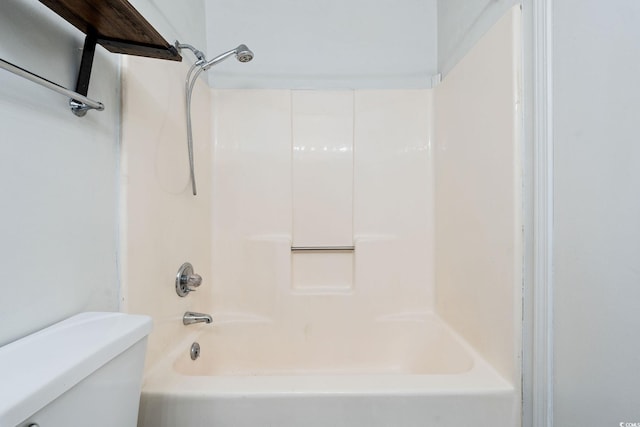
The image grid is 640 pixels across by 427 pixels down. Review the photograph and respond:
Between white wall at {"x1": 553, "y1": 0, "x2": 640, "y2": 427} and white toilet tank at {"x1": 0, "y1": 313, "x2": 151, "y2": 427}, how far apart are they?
3.40 feet

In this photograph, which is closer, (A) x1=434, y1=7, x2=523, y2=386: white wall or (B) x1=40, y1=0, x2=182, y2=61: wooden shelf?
(B) x1=40, y1=0, x2=182, y2=61: wooden shelf

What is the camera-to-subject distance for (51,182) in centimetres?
63

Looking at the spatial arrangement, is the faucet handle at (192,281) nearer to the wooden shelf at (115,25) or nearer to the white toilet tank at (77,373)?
the white toilet tank at (77,373)

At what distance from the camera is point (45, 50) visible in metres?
0.62

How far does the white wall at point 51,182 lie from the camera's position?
21.3 inches

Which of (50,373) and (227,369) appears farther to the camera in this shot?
(227,369)

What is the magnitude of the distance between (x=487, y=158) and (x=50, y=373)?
1251mm

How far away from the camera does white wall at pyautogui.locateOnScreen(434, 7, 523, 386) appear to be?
0.85 m

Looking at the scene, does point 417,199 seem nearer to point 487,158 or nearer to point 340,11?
point 487,158

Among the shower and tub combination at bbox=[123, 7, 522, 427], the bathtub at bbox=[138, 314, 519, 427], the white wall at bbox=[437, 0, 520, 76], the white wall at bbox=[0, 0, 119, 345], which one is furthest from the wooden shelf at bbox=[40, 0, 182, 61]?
the white wall at bbox=[437, 0, 520, 76]

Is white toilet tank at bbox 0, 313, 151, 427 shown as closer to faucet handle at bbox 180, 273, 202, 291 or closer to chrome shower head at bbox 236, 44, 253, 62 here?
faucet handle at bbox 180, 273, 202, 291

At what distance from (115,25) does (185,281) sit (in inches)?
35.6

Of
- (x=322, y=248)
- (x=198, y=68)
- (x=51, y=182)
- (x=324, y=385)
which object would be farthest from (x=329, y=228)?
(x=51, y=182)

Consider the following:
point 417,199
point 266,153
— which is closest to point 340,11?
point 266,153
